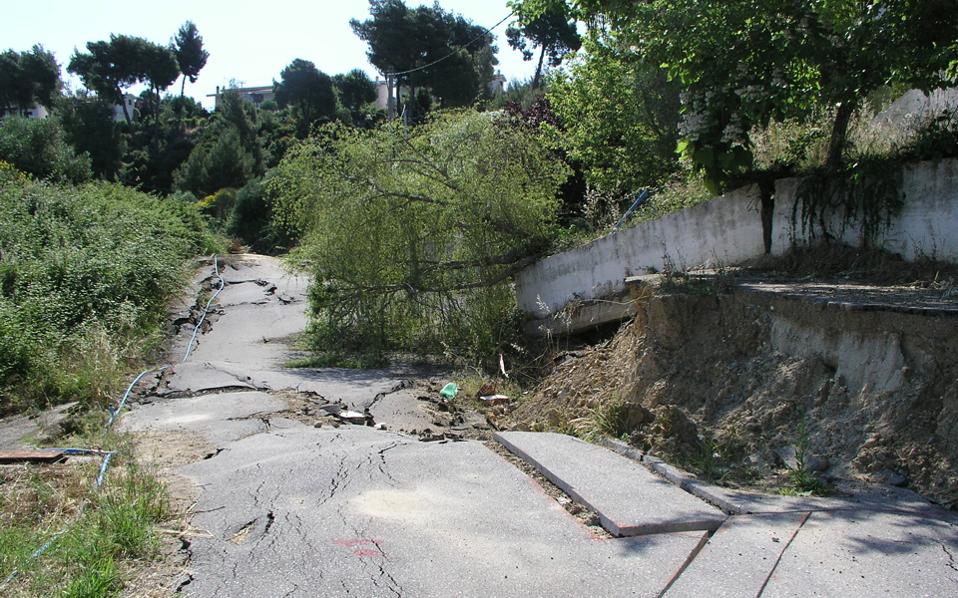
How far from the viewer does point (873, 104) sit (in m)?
12.2

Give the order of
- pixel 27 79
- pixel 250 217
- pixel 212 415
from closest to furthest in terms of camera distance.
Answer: pixel 212 415, pixel 250 217, pixel 27 79

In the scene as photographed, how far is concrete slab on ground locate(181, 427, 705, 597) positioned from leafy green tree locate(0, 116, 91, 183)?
1389 inches

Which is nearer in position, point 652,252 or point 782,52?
point 782,52

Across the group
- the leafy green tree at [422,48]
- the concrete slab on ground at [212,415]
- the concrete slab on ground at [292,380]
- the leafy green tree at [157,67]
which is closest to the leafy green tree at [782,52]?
the concrete slab on ground at [292,380]

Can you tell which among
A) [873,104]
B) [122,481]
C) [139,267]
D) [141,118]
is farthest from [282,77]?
[122,481]

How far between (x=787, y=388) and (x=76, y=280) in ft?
44.8

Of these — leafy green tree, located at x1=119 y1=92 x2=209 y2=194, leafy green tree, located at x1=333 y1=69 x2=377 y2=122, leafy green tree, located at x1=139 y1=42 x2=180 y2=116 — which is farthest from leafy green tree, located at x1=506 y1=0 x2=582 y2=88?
leafy green tree, located at x1=139 y1=42 x2=180 y2=116

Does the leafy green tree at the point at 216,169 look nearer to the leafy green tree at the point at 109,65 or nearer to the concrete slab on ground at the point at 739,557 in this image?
the leafy green tree at the point at 109,65

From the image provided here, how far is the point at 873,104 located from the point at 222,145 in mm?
39654

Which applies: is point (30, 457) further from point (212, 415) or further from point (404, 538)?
point (404, 538)

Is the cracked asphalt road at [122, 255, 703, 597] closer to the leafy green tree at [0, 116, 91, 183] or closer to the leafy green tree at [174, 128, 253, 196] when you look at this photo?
the leafy green tree at [0, 116, 91, 183]

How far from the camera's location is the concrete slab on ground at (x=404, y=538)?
393cm

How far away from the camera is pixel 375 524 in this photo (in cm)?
473

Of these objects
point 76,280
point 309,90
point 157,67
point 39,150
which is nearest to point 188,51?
point 157,67
